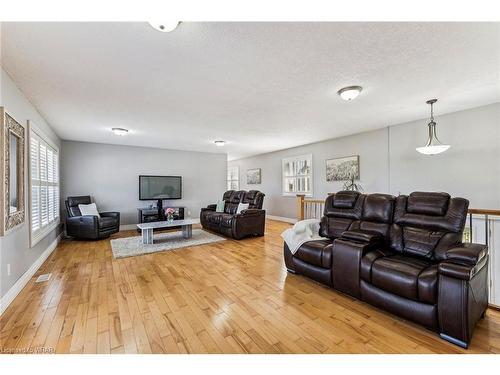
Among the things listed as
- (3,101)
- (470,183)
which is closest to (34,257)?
(3,101)

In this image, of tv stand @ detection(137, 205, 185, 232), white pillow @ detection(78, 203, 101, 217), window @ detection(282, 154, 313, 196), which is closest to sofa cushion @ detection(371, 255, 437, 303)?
window @ detection(282, 154, 313, 196)

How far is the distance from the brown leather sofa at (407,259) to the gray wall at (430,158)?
2.26 m

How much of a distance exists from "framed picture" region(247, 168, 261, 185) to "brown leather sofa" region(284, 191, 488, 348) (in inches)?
224

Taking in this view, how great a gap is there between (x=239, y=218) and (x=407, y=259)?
3252mm

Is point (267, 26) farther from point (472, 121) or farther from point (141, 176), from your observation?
point (141, 176)

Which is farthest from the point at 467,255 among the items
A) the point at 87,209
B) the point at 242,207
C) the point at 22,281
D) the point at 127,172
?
the point at 127,172

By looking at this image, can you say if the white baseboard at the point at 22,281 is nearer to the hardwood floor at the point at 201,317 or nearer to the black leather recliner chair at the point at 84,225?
the hardwood floor at the point at 201,317

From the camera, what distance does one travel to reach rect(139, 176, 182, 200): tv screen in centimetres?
664

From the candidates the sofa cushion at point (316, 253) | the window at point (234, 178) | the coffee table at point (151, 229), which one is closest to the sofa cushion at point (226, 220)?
the coffee table at point (151, 229)

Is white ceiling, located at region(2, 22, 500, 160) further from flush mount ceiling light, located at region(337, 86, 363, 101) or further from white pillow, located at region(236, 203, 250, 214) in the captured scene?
white pillow, located at region(236, 203, 250, 214)

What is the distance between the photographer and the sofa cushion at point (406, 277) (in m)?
1.82

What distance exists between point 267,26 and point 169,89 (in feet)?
5.29
